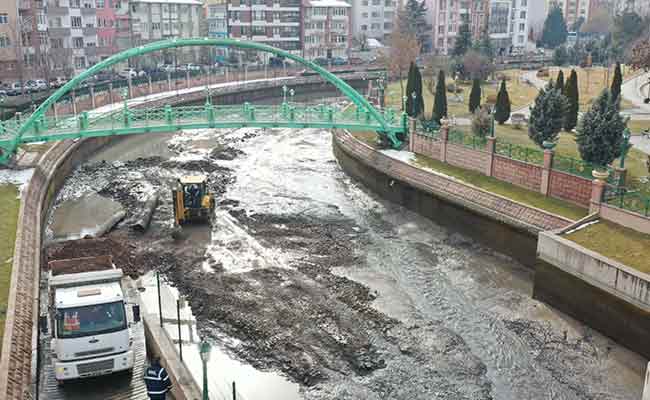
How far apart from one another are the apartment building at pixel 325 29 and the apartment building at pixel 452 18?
43.3 ft

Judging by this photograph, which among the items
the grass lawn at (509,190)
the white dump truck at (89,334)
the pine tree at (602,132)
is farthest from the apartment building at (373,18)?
the white dump truck at (89,334)

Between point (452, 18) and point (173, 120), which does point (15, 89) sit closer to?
point (173, 120)

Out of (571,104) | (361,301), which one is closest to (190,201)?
(361,301)

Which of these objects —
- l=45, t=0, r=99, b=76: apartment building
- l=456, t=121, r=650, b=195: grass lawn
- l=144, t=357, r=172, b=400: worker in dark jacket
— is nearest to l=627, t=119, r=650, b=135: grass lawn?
l=456, t=121, r=650, b=195: grass lawn

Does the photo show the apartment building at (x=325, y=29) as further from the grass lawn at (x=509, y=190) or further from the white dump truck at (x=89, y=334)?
the white dump truck at (x=89, y=334)

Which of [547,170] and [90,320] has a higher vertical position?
[547,170]

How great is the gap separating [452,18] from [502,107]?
60.4 meters

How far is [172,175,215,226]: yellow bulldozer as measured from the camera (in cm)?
2883

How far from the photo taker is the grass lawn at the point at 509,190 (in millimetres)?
26500

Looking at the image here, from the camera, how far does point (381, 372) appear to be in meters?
17.9

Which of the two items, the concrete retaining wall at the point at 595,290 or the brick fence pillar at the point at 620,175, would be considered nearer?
the concrete retaining wall at the point at 595,290

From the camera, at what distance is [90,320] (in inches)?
593

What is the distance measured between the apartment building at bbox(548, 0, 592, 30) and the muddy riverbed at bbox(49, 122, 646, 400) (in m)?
111

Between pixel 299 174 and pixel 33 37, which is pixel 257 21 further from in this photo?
pixel 299 174
